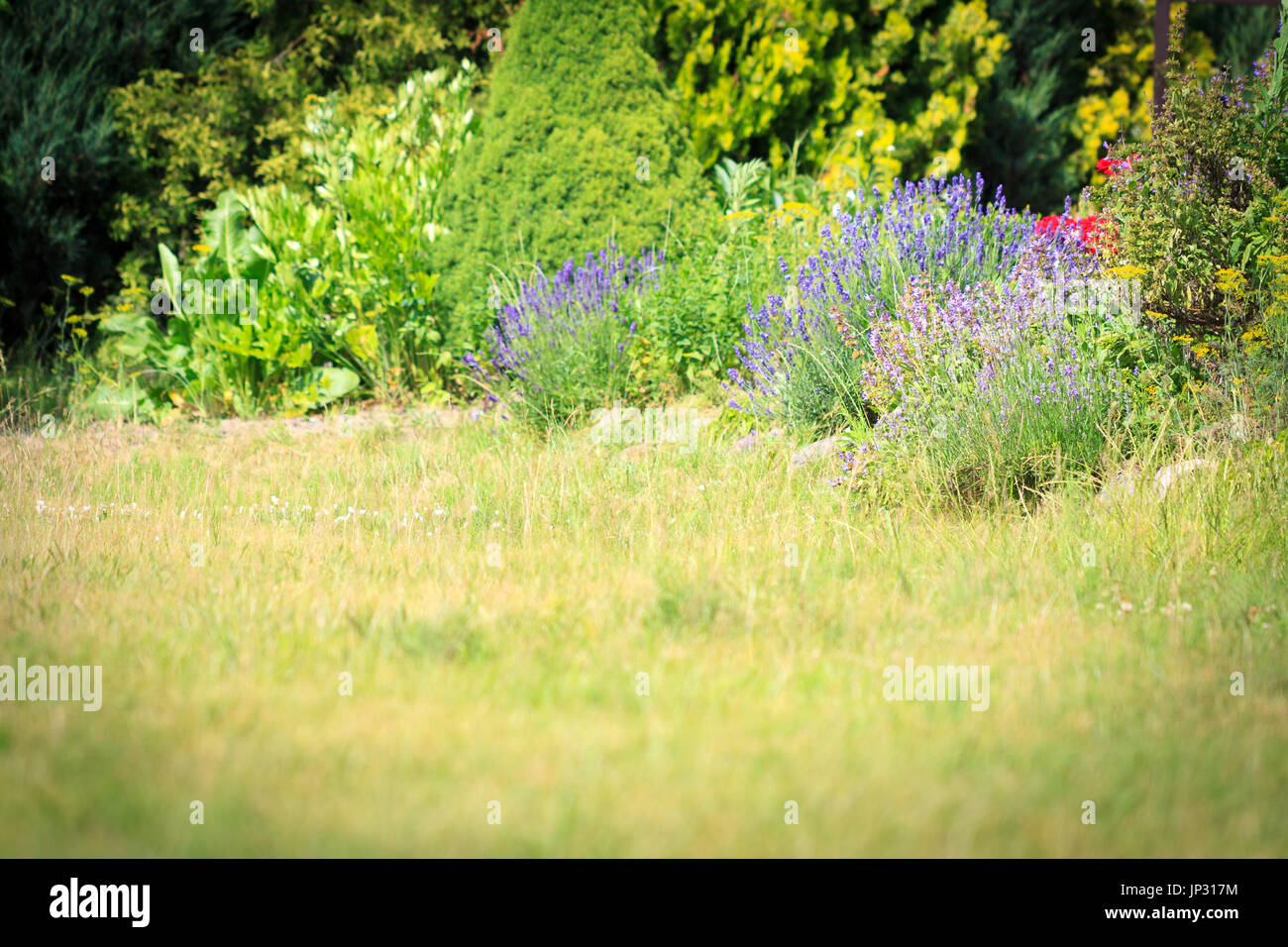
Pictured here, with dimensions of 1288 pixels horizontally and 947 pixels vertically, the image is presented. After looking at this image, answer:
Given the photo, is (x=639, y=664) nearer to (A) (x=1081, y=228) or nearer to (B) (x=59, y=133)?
(A) (x=1081, y=228)

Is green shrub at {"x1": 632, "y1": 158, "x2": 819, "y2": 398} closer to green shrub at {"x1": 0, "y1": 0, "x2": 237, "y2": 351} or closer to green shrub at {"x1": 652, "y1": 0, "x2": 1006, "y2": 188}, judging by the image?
green shrub at {"x1": 652, "y1": 0, "x2": 1006, "y2": 188}

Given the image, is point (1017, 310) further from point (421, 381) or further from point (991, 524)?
point (421, 381)

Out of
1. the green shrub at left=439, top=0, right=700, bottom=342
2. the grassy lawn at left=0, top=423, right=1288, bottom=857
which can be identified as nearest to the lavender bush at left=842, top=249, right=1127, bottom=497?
the grassy lawn at left=0, top=423, right=1288, bottom=857

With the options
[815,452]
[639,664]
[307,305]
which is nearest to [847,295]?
[815,452]

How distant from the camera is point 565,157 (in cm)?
689

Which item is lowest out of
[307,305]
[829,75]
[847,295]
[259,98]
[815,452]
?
Result: [815,452]

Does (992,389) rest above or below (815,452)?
above

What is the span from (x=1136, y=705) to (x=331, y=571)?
2527 millimetres

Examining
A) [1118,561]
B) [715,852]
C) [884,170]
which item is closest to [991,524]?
[1118,561]

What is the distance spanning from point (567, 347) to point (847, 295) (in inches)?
62.0

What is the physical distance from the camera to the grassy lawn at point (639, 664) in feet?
7.24

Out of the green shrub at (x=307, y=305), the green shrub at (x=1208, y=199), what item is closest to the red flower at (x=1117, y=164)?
the green shrub at (x=1208, y=199)

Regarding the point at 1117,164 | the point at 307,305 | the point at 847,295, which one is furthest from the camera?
the point at 307,305

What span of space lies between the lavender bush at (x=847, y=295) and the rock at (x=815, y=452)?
0.20m
